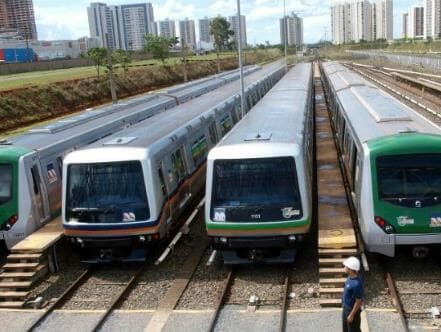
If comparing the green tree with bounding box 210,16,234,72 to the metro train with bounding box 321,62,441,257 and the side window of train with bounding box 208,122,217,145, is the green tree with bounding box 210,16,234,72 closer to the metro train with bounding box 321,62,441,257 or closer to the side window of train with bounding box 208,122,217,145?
the side window of train with bounding box 208,122,217,145

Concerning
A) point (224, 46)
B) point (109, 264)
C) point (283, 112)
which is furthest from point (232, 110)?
point (224, 46)

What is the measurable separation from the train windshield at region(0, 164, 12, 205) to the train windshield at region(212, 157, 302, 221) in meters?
4.41

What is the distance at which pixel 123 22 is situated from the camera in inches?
6452

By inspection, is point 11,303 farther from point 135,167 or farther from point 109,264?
point 135,167

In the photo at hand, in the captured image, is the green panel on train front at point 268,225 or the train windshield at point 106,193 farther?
the train windshield at point 106,193

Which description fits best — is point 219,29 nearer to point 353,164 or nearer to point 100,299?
point 353,164

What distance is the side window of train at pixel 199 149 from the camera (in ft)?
49.8

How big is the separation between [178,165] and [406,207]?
219 inches

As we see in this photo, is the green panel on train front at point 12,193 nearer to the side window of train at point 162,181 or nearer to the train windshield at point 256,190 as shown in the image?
the side window of train at point 162,181

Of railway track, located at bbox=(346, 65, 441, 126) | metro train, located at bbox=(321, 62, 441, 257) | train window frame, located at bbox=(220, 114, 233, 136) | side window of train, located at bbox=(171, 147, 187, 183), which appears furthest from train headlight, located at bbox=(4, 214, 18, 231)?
railway track, located at bbox=(346, 65, 441, 126)

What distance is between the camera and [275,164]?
10.4 metres

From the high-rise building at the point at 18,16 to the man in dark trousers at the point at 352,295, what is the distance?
519 ft

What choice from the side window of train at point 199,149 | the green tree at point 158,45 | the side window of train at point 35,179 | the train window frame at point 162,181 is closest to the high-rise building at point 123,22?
the green tree at point 158,45

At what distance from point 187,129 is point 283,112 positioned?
2.54 m
